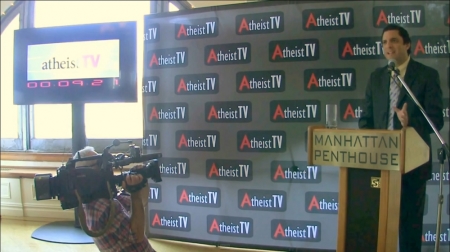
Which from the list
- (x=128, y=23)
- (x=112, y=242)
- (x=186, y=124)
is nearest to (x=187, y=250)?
(x=186, y=124)

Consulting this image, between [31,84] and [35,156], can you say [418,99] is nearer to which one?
[31,84]

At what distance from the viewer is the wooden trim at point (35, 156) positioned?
3252mm

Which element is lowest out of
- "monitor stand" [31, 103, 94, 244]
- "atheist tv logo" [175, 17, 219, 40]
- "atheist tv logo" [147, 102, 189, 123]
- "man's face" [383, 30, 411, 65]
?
"monitor stand" [31, 103, 94, 244]

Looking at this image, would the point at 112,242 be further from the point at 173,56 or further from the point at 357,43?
the point at 357,43

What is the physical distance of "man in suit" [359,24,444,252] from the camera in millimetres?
1720

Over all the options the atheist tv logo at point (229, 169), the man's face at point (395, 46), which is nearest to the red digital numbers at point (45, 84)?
the atheist tv logo at point (229, 169)

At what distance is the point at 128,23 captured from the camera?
2.53 meters

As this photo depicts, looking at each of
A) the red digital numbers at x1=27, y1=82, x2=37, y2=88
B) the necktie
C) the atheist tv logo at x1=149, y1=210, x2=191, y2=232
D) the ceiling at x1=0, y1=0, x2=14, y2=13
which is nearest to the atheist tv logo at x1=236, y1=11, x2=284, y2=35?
the necktie

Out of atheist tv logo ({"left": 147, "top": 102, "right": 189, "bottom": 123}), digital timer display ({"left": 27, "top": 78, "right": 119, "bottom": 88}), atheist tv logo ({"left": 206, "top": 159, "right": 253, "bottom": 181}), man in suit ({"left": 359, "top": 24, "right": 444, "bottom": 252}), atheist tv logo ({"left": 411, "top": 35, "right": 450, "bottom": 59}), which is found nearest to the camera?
man in suit ({"left": 359, "top": 24, "right": 444, "bottom": 252})

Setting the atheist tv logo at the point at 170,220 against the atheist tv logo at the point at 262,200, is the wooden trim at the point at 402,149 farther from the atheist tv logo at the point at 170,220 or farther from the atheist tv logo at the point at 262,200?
the atheist tv logo at the point at 170,220

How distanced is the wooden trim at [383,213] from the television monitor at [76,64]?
1831 millimetres

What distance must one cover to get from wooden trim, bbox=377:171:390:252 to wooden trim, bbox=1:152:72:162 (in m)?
2.77

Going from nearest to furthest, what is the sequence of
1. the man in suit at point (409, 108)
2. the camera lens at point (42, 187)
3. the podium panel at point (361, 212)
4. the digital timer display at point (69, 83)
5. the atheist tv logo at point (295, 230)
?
the camera lens at point (42, 187) < the podium panel at point (361, 212) < the man in suit at point (409, 108) < the atheist tv logo at point (295, 230) < the digital timer display at point (69, 83)

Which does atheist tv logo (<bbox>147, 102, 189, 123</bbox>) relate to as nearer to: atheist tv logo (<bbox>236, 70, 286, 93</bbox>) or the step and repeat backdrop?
the step and repeat backdrop
